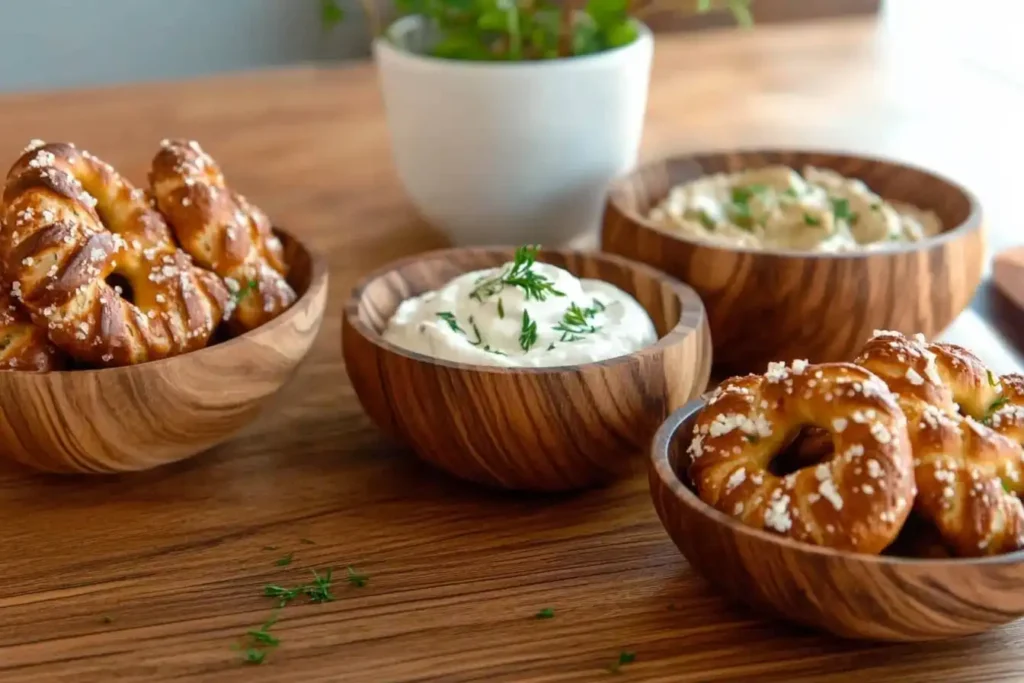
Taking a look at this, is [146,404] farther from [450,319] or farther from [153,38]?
[153,38]

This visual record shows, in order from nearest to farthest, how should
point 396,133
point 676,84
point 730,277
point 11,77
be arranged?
point 730,277 < point 396,133 < point 676,84 < point 11,77

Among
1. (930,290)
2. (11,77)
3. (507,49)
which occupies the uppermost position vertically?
(507,49)

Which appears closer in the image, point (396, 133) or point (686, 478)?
point (686, 478)

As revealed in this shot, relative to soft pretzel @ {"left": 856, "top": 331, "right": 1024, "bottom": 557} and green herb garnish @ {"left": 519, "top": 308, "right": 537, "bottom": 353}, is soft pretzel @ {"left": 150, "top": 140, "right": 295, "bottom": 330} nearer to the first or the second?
green herb garnish @ {"left": 519, "top": 308, "right": 537, "bottom": 353}

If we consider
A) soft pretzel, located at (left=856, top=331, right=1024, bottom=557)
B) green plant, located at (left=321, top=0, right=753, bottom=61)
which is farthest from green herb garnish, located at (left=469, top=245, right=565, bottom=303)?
green plant, located at (left=321, top=0, right=753, bottom=61)

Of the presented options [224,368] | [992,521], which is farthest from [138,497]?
[992,521]

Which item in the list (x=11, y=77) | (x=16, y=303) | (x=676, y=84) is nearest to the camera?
(x=16, y=303)

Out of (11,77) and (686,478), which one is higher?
(686,478)

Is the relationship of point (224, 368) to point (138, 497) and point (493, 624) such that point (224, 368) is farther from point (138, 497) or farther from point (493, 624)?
point (493, 624)
